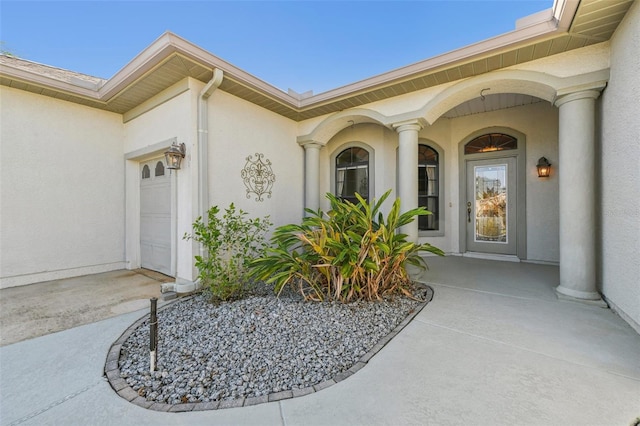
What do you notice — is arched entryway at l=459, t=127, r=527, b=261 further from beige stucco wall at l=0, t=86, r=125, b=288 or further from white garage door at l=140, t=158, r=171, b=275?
beige stucco wall at l=0, t=86, r=125, b=288

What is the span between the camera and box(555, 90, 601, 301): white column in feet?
9.49

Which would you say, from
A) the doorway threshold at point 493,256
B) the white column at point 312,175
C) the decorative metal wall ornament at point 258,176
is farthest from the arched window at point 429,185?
the decorative metal wall ornament at point 258,176

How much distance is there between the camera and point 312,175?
5.39m

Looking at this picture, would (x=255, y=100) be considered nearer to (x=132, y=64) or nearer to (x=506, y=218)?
(x=132, y=64)

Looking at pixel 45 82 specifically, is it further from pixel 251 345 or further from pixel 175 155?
pixel 251 345

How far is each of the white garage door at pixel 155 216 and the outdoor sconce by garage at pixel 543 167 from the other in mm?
6474

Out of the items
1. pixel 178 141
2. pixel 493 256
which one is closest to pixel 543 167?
pixel 493 256

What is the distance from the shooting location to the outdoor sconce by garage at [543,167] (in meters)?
4.72

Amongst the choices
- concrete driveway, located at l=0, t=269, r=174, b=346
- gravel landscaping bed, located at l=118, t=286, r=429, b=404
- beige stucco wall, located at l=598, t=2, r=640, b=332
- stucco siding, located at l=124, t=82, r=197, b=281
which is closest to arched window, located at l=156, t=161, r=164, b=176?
stucco siding, located at l=124, t=82, r=197, b=281

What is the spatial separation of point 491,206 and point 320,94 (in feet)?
13.5

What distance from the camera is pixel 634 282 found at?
2.31 m

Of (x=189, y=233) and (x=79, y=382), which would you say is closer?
(x=79, y=382)

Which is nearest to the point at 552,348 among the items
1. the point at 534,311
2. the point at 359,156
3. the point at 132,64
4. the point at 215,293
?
the point at 534,311

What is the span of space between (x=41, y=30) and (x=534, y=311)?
8713mm
